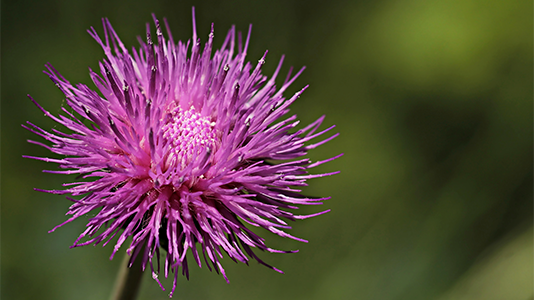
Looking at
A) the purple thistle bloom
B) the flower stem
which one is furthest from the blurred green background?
the purple thistle bloom

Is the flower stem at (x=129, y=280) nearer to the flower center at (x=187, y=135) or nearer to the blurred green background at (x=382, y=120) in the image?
the flower center at (x=187, y=135)

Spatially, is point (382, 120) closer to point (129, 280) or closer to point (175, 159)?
point (175, 159)

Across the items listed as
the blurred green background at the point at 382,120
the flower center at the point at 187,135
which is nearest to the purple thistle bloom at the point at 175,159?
the flower center at the point at 187,135

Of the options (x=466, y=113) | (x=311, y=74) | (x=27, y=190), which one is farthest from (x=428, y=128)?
(x=27, y=190)

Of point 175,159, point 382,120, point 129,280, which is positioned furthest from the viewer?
point 382,120

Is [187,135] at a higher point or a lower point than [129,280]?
higher

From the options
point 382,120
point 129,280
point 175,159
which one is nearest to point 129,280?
point 129,280
